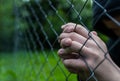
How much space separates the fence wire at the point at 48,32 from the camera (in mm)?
1715

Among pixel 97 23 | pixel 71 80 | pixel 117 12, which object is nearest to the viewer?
pixel 117 12

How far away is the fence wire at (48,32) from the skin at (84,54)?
0.7 inches

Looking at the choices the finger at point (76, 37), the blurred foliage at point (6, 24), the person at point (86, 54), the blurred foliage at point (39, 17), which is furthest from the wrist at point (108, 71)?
the blurred foliage at point (6, 24)

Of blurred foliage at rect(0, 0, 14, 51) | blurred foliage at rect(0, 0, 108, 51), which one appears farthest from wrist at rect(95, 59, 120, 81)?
A: blurred foliage at rect(0, 0, 14, 51)

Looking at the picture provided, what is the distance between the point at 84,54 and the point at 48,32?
2.70m

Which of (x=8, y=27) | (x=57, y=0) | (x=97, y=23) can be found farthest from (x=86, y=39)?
(x=8, y=27)

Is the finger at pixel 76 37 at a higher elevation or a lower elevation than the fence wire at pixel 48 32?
higher

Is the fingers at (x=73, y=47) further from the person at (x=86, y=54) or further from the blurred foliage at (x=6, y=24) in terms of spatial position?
the blurred foliage at (x=6, y=24)

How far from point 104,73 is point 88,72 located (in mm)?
81

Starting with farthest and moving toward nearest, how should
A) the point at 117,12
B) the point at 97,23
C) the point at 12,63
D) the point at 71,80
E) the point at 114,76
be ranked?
the point at 12,63, the point at 71,80, the point at 97,23, the point at 117,12, the point at 114,76

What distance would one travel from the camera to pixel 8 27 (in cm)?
684

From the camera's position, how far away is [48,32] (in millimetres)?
4129

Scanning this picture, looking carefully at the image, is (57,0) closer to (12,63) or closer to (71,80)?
(71,80)

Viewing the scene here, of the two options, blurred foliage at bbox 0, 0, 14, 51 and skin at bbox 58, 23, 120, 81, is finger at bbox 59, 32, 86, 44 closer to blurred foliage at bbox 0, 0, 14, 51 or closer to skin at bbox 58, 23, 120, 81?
skin at bbox 58, 23, 120, 81
